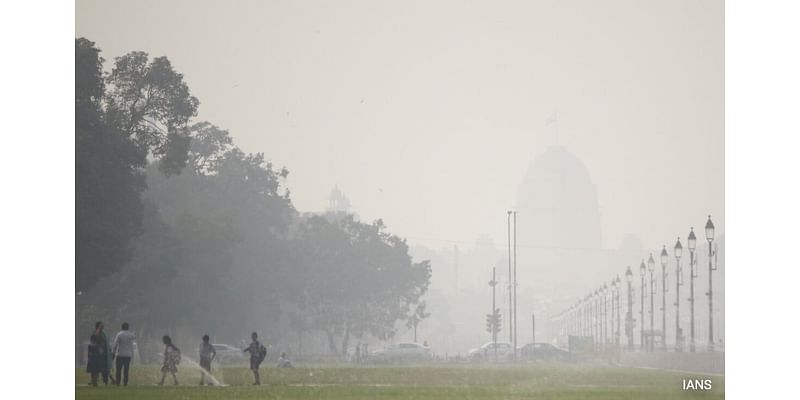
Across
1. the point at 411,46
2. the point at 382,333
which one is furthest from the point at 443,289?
the point at 411,46

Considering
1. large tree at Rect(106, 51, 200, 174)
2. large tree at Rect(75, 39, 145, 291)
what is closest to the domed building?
large tree at Rect(106, 51, 200, 174)

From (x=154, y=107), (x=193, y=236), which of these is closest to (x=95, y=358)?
(x=154, y=107)

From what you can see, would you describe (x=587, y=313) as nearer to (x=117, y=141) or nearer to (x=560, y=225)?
(x=560, y=225)

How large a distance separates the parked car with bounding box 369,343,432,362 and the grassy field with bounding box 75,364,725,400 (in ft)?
81.2

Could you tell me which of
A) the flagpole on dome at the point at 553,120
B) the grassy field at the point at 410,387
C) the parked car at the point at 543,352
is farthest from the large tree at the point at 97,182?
the parked car at the point at 543,352

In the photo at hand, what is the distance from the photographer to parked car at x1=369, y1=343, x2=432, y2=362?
76375 mm

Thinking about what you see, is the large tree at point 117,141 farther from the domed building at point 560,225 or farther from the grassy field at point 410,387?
the domed building at point 560,225

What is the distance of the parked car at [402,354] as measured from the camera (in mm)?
76375

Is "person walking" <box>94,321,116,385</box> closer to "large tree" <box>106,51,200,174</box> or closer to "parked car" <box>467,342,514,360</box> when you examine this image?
"large tree" <box>106,51,200,174</box>

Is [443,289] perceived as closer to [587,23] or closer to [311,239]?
[311,239]

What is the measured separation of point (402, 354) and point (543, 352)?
27.1 ft

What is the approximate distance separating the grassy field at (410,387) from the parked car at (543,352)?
19705mm
